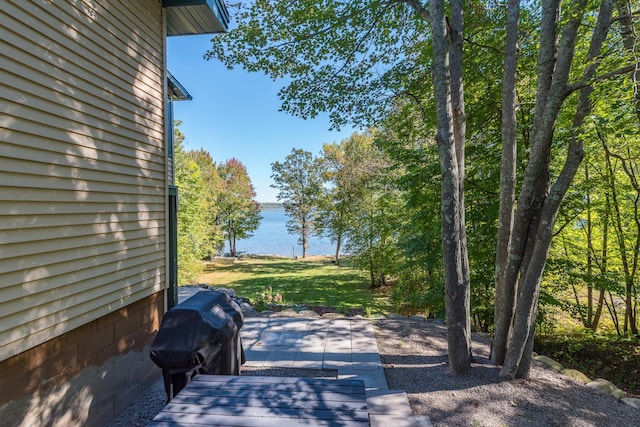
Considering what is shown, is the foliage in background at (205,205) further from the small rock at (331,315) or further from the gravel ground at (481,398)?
the gravel ground at (481,398)

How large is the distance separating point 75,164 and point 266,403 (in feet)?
8.01

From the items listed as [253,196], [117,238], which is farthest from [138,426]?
[253,196]

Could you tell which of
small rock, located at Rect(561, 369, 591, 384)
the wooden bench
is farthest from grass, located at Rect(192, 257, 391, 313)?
the wooden bench

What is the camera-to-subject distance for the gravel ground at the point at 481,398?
2760 millimetres

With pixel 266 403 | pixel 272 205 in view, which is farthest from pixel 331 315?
pixel 272 205

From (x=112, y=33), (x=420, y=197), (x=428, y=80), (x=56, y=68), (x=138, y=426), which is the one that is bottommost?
(x=138, y=426)

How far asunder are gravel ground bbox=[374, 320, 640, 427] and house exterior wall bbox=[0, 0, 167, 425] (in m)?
3.01

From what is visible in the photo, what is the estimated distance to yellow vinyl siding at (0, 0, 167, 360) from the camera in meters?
2.02

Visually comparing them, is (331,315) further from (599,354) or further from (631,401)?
(599,354)

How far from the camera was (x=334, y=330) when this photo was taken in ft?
16.7

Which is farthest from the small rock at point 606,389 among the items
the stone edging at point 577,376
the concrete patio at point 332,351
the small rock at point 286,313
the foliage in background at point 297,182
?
the foliage in background at point 297,182

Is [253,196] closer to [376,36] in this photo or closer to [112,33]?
[376,36]

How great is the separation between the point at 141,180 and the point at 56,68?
52.9 inches

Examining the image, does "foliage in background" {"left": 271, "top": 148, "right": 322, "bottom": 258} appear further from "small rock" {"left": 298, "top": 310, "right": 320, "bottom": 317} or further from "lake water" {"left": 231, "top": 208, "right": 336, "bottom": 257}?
"small rock" {"left": 298, "top": 310, "right": 320, "bottom": 317}
